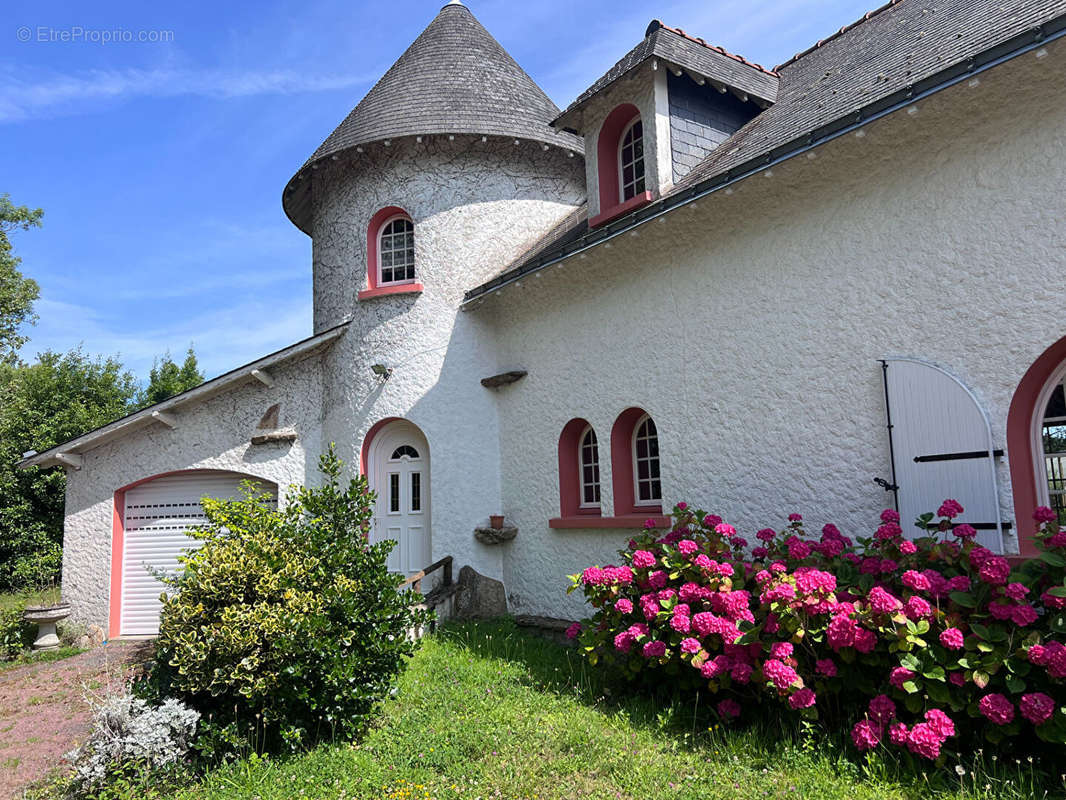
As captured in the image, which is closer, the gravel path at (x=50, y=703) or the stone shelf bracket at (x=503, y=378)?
the gravel path at (x=50, y=703)

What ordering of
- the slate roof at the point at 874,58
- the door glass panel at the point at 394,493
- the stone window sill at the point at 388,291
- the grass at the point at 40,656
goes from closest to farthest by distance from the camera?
the slate roof at the point at 874,58 < the grass at the point at 40,656 < the stone window sill at the point at 388,291 < the door glass panel at the point at 394,493

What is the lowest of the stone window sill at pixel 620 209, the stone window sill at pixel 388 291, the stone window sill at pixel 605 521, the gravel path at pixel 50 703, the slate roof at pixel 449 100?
the gravel path at pixel 50 703

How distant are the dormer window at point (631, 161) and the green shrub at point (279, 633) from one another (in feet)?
17.3

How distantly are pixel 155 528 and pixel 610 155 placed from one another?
8.81m

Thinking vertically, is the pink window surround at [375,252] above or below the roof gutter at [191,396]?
above

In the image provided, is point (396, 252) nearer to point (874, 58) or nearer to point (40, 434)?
point (874, 58)

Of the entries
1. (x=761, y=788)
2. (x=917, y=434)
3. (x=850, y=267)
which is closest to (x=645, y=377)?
(x=850, y=267)

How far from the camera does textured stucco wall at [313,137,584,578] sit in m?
10.3

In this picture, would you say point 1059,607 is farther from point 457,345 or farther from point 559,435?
point 457,345

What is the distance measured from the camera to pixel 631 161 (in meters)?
9.37

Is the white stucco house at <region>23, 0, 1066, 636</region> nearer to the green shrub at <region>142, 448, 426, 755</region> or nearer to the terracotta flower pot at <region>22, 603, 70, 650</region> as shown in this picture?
the terracotta flower pot at <region>22, 603, 70, 650</region>

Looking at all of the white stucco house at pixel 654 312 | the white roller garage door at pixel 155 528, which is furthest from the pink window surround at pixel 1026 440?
the white roller garage door at pixel 155 528

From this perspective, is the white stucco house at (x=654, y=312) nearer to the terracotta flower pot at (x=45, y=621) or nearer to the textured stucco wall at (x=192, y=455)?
the textured stucco wall at (x=192, y=455)

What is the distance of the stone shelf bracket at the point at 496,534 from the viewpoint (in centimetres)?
995
